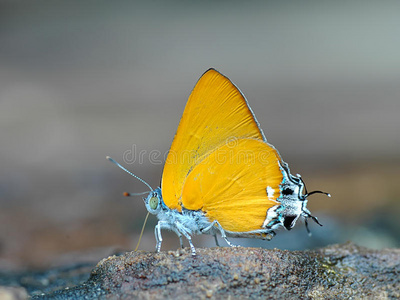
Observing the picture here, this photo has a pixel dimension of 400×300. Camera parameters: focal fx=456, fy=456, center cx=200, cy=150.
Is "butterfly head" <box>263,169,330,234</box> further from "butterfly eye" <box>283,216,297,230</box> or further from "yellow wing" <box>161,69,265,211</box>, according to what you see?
"yellow wing" <box>161,69,265,211</box>

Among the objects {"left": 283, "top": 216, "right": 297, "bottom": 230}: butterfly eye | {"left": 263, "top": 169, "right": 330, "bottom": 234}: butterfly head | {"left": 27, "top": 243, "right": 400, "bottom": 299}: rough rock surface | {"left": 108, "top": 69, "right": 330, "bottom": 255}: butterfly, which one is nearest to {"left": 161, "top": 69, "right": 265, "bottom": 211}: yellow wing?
{"left": 108, "top": 69, "right": 330, "bottom": 255}: butterfly

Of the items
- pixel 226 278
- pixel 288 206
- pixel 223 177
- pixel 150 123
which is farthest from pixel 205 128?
pixel 150 123

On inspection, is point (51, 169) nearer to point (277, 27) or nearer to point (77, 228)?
point (77, 228)

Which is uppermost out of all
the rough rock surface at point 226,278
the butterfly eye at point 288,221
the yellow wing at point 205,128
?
Answer: the yellow wing at point 205,128

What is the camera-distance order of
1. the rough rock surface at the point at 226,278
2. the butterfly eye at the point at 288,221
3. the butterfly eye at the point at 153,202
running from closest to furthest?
the rough rock surface at the point at 226,278 → the butterfly eye at the point at 288,221 → the butterfly eye at the point at 153,202

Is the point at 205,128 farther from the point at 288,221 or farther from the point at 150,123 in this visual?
the point at 150,123

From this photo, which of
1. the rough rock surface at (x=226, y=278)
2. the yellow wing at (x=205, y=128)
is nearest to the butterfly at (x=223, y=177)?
the yellow wing at (x=205, y=128)

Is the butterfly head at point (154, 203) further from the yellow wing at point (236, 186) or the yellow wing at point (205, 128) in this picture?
the yellow wing at point (236, 186)
